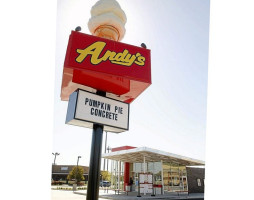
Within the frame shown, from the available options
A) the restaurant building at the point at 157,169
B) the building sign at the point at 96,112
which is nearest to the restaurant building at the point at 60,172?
the restaurant building at the point at 157,169

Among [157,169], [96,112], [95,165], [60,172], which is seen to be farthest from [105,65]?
[60,172]

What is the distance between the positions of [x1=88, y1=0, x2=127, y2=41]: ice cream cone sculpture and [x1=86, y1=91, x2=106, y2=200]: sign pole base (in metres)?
1.79

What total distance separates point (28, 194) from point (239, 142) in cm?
199

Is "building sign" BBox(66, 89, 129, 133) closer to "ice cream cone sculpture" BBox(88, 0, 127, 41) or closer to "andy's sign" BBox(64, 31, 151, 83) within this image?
"andy's sign" BBox(64, 31, 151, 83)

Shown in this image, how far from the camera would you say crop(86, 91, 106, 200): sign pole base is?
3457 mm

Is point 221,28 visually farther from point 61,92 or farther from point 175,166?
point 175,166

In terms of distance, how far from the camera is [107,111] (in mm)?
3900

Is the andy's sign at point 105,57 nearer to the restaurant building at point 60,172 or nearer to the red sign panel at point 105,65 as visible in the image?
the red sign panel at point 105,65

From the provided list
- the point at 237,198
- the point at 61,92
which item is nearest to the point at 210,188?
the point at 237,198

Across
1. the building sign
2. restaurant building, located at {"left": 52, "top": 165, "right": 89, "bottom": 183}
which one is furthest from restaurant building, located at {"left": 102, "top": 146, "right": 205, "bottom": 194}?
restaurant building, located at {"left": 52, "top": 165, "right": 89, "bottom": 183}

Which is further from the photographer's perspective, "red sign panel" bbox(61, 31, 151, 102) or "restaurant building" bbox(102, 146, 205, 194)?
"restaurant building" bbox(102, 146, 205, 194)

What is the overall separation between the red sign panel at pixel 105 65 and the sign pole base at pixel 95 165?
815mm

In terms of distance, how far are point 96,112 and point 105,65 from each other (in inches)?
31.5

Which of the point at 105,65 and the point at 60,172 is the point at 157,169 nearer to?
the point at 105,65
